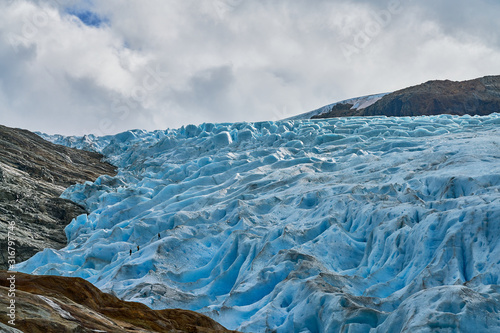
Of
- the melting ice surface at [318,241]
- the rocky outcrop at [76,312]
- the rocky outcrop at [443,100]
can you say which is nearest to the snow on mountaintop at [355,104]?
the rocky outcrop at [443,100]

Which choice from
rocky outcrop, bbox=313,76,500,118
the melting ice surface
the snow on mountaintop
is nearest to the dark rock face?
the melting ice surface

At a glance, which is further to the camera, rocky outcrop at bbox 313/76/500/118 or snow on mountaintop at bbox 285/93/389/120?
snow on mountaintop at bbox 285/93/389/120

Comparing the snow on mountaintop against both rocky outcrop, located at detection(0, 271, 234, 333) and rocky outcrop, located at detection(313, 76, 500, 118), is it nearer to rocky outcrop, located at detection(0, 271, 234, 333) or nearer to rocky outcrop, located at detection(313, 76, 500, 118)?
rocky outcrop, located at detection(313, 76, 500, 118)

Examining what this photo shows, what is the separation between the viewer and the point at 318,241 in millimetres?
8586

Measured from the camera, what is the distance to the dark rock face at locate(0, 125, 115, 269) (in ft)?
43.2

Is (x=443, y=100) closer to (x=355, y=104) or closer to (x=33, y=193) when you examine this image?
(x=355, y=104)

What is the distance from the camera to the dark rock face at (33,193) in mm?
13172

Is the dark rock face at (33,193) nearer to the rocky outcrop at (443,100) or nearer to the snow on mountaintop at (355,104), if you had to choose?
the rocky outcrop at (443,100)

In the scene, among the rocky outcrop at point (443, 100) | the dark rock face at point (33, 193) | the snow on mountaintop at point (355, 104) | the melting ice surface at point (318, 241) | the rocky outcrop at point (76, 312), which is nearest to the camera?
the rocky outcrop at point (76, 312)

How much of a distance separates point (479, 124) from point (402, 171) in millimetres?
8864

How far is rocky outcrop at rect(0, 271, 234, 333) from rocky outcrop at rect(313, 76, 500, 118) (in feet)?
117

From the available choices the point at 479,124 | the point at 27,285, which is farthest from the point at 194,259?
the point at 479,124

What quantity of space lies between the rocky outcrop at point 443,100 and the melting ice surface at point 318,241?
2154 centimetres

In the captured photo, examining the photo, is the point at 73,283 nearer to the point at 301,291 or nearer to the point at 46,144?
the point at 301,291
